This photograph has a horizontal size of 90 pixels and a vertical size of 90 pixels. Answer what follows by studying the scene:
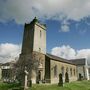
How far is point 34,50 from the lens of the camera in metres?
39.4

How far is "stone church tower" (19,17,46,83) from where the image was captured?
38.0 meters

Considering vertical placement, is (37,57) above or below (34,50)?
below

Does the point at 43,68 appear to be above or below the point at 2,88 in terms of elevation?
above

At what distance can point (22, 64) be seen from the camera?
1566 inches

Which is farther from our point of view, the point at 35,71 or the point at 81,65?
the point at 81,65

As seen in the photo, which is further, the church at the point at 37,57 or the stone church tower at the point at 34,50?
the church at the point at 37,57

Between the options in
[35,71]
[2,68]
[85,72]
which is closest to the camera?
[35,71]

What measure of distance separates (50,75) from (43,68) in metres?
2.58

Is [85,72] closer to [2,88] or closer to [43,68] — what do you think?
[43,68]

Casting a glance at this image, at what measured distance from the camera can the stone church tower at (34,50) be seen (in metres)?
38.0

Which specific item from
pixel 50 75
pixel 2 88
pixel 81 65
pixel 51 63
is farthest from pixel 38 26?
pixel 81 65

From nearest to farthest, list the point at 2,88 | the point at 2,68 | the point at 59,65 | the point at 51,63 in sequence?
the point at 2,88 → the point at 51,63 → the point at 59,65 → the point at 2,68

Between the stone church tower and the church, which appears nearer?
the stone church tower

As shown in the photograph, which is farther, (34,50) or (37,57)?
(34,50)
